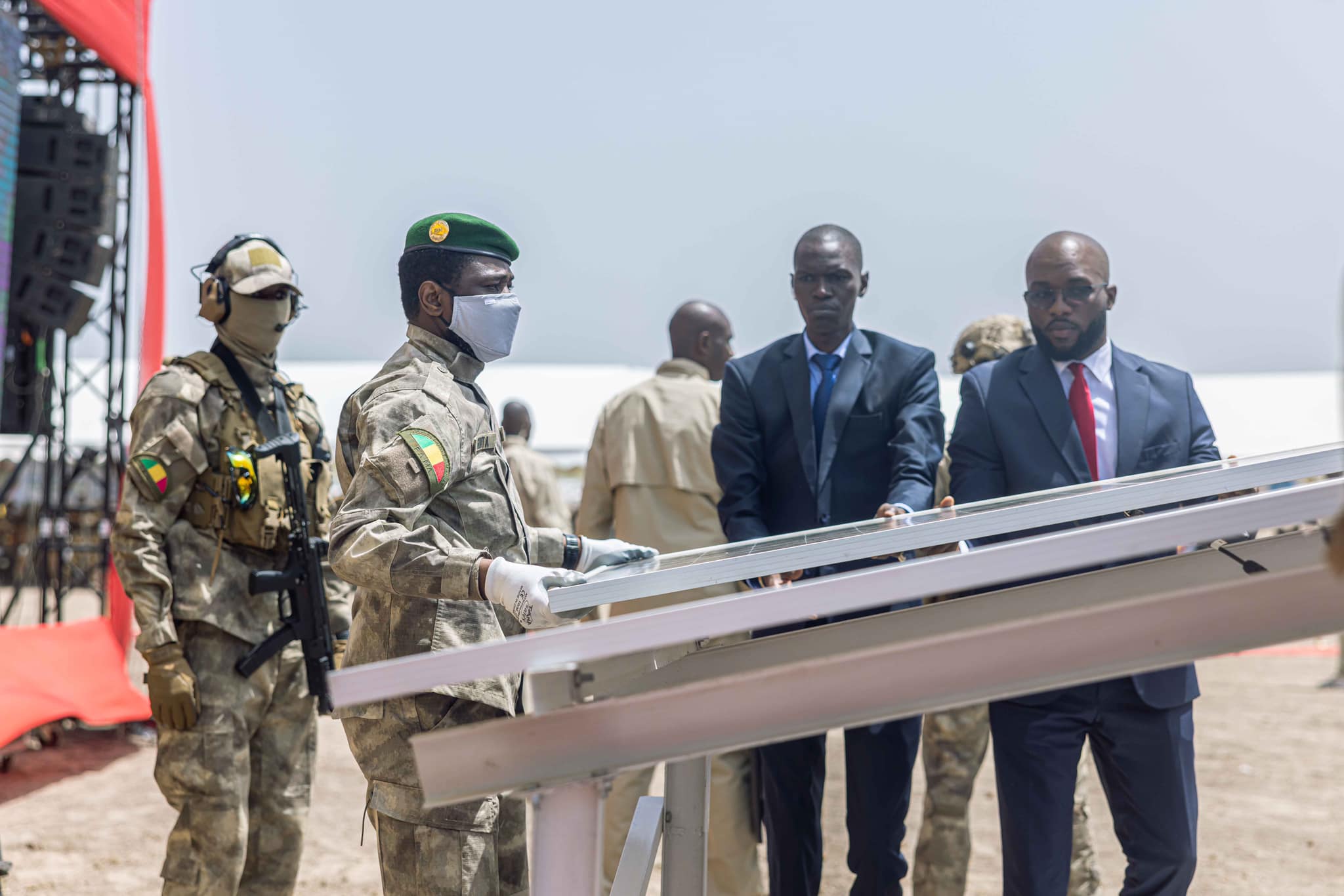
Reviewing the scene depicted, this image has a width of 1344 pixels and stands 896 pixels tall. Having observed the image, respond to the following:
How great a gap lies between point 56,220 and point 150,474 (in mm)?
5725

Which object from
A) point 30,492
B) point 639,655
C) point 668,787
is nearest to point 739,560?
point 639,655

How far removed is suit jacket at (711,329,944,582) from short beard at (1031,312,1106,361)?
13.8 inches

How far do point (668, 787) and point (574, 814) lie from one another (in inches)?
40.4

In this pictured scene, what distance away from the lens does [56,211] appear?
7957mm

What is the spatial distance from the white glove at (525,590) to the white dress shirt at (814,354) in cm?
164

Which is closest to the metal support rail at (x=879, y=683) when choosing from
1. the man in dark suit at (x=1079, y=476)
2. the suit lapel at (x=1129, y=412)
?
the man in dark suit at (x=1079, y=476)

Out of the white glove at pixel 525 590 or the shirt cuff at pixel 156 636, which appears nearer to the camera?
the white glove at pixel 525 590

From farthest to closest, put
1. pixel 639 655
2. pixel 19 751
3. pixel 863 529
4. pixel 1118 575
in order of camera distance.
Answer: pixel 19 751
pixel 863 529
pixel 1118 575
pixel 639 655

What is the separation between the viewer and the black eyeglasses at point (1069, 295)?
10.2 feet

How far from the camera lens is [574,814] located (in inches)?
51.0

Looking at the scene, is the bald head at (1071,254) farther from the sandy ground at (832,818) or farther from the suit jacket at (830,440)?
the sandy ground at (832,818)

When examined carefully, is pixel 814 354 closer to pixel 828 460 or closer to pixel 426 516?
pixel 828 460

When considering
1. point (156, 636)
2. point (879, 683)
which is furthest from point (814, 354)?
point (879, 683)

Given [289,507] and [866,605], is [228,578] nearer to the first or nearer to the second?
[289,507]
